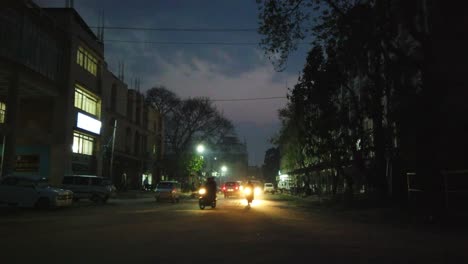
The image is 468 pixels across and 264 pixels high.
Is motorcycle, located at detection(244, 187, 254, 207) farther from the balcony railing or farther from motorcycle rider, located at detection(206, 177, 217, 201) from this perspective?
the balcony railing

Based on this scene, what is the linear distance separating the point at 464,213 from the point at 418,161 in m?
3.19

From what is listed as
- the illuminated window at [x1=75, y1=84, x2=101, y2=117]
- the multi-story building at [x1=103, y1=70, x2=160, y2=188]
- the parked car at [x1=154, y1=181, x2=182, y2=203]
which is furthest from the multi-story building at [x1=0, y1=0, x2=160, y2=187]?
the parked car at [x1=154, y1=181, x2=182, y2=203]

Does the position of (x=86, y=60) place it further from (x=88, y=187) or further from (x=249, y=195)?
(x=249, y=195)

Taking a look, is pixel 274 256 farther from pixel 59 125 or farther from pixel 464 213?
pixel 59 125

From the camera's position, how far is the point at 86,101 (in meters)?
48.9

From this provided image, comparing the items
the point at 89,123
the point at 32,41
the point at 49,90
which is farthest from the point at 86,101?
the point at 32,41

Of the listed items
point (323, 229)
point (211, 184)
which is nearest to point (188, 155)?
point (211, 184)

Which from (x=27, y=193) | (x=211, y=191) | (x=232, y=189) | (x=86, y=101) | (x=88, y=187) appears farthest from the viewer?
(x=232, y=189)

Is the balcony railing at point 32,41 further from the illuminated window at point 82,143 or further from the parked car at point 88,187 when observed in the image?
the parked car at point 88,187

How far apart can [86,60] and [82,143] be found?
846 cm

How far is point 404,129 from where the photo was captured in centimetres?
2839

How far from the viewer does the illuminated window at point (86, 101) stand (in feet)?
152

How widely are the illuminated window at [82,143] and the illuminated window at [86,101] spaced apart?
2.71 m

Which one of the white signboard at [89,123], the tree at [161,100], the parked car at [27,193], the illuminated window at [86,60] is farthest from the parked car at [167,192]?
the tree at [161,100]
